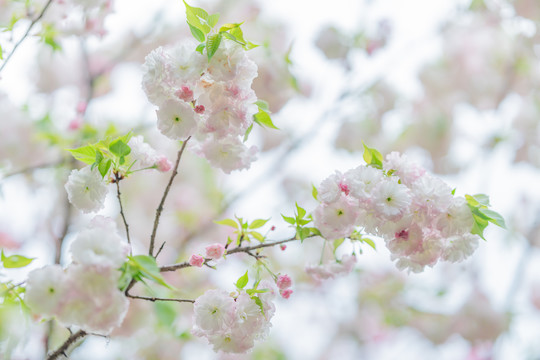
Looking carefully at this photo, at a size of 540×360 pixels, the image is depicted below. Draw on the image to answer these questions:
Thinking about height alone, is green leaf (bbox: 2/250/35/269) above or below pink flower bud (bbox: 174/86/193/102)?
below

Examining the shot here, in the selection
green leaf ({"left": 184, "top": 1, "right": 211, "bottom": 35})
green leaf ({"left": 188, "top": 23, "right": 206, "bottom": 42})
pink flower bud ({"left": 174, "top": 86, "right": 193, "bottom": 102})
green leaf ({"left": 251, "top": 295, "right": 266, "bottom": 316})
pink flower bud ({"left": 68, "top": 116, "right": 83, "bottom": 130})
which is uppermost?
pink flower bud ({"left": 68, "top": 116, "right": 83, "bottom": 130})

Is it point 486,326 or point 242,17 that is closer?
point 486,326

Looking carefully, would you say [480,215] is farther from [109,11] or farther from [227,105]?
[109,11]

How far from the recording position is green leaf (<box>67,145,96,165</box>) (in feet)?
2.33

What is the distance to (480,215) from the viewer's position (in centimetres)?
74

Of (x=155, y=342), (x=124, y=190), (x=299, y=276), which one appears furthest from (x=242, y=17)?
(x=155, y=342)

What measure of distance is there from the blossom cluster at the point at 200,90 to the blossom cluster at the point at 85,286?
0.20 metres

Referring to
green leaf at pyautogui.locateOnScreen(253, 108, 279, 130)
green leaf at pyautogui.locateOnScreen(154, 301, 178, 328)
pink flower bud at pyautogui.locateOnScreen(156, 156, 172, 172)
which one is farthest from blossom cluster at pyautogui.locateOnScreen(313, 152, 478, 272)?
green leaf at pyautogui.locateOnScreen(154, 301, 178, 328)

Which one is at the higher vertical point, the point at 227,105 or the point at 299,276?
the point at 299,276

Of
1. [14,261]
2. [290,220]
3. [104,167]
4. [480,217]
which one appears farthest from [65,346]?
[480,217]

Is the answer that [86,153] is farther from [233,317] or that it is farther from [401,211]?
[401,211]

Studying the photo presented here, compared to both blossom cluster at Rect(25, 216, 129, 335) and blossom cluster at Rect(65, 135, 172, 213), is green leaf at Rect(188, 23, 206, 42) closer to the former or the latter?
blossom cluster at Rect(65, 135, 172, 213)

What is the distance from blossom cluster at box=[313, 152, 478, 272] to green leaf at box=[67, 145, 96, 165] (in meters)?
0.31

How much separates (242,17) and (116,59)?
2.22 feet
